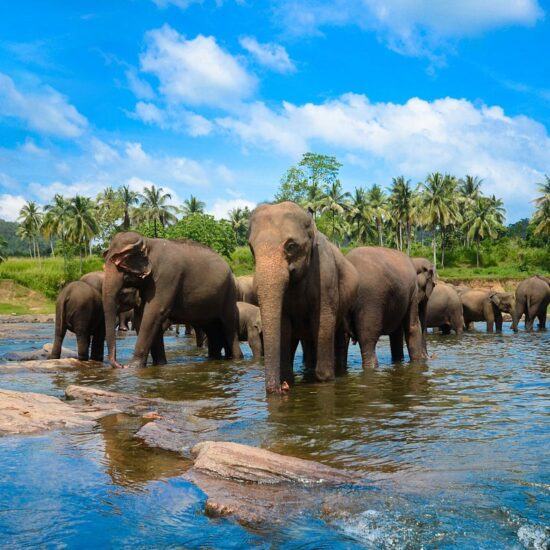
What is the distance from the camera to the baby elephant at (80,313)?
14531 mm

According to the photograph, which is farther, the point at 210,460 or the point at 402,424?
the point at 402,424

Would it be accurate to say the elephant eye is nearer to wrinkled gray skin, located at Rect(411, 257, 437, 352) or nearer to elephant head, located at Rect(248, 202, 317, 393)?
elephant head, located at Rect(248, 202, 317, 393)

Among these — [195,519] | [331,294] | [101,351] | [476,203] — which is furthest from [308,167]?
[195,519]

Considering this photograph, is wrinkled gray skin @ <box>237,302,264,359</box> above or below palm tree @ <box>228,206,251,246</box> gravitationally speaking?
below

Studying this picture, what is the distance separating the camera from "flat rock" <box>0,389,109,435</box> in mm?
7023

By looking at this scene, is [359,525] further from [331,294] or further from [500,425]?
[331,294]

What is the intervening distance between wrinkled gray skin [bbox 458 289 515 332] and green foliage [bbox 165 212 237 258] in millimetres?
35696

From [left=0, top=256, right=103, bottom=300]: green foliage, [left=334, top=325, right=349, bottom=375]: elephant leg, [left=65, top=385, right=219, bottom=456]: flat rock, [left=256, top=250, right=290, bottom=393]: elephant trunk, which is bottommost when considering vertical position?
[left=65, top=385, right=219, bottom=456]: flat rock

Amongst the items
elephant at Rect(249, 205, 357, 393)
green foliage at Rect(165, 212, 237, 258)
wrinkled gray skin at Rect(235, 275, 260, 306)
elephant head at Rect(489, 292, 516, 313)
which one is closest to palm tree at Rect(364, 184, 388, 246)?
green foliage at Rect(165, 212, 237, 258)

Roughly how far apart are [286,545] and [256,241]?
493cm

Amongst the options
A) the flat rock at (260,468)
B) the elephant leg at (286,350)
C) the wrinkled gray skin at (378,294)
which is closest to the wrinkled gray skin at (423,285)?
the wrinkled gray skin at (378,294)

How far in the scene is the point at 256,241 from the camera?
8.40m

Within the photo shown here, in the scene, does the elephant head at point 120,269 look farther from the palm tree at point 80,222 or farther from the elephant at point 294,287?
the palm tree at point 80,222

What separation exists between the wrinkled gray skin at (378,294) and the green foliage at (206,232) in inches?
1988
